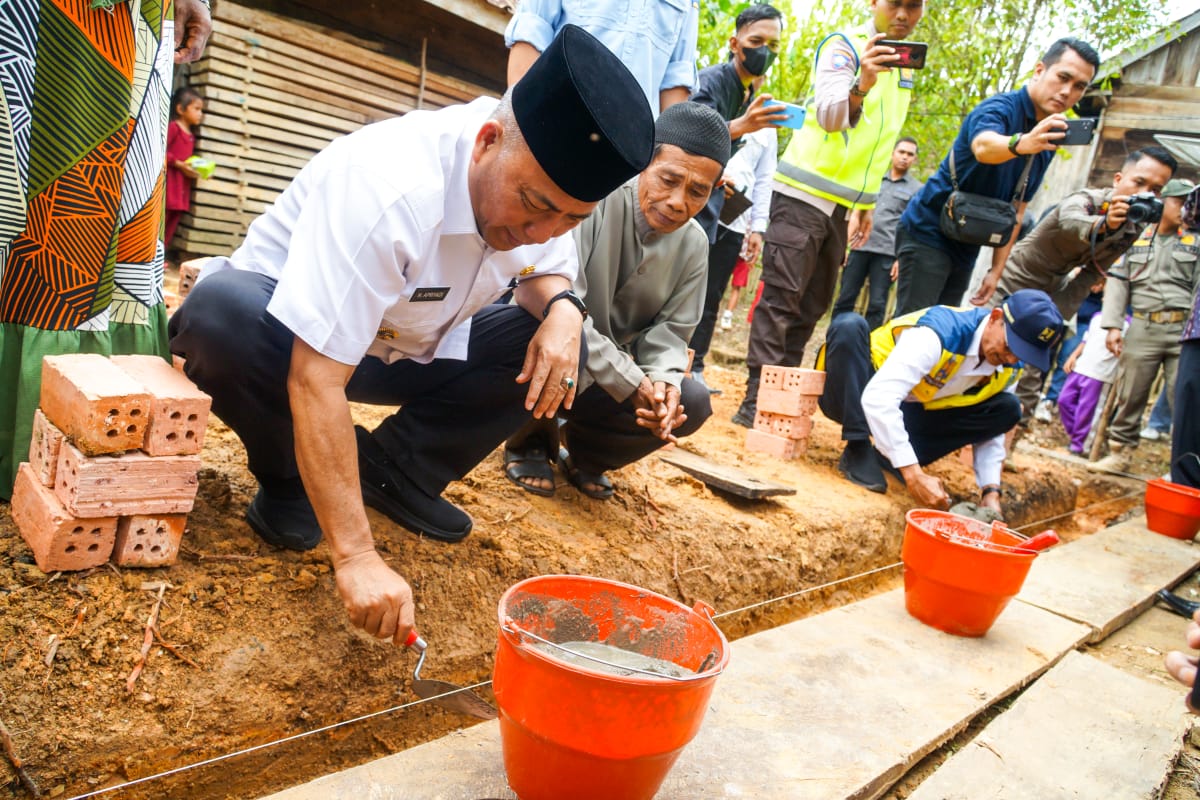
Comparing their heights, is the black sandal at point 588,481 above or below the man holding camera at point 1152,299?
below

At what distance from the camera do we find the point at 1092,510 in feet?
18.0

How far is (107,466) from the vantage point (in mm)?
1486

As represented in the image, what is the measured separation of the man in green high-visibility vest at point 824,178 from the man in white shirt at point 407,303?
2.31 metres

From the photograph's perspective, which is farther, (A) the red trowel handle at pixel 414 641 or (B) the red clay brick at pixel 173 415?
(B) the red clay brick at pixel 173 415

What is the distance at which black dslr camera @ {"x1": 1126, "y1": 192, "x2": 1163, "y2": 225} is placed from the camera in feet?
13.8

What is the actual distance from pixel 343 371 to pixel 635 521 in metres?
1.53

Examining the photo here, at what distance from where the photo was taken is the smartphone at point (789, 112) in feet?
10.5

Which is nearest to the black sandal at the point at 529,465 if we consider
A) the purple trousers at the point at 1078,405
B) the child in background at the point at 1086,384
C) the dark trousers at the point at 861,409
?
the dark trousers at the point at 861,409

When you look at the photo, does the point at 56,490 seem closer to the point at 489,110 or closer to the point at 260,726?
the point at 260,726

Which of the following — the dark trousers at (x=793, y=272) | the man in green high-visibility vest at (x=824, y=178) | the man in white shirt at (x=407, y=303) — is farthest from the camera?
the dark trousers at (x=793, y=272)

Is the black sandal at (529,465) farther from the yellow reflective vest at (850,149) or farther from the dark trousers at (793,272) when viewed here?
the yellow reflective vest at (850,149)

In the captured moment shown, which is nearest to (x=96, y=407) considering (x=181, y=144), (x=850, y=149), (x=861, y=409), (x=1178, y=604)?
(x=861, y=409)

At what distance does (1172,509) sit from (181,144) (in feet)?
21.8

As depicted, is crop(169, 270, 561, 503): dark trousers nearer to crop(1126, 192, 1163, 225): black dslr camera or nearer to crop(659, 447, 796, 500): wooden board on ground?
crop(659, 447, 796, 500): wooden board on ground
